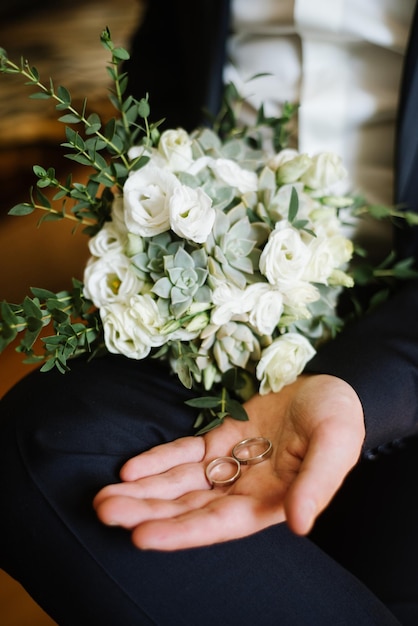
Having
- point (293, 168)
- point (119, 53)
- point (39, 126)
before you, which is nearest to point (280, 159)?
point (293, 168)

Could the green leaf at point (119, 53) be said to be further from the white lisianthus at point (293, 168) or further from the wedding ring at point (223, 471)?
the wedding ring at point (223, 471)

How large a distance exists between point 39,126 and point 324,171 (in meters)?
2.33

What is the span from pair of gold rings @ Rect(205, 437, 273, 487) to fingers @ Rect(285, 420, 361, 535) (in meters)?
0.11

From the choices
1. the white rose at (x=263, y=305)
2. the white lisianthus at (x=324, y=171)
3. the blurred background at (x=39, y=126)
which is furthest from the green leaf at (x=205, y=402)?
the blurred background at (x=39, y=126)

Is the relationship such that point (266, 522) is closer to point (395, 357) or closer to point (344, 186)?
point (395, 357)

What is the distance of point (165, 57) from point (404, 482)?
936 millimetres

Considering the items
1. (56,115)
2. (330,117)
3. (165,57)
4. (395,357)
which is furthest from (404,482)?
(56,115)

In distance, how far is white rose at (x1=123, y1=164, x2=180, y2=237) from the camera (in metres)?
0.74

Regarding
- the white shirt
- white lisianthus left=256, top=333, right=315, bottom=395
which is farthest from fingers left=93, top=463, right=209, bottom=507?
the white shirt

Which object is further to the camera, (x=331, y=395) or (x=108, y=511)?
(x=331, y=395)

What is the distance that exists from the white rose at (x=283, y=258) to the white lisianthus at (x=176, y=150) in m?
0.15

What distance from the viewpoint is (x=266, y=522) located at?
628mm

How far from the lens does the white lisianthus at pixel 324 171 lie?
86cm

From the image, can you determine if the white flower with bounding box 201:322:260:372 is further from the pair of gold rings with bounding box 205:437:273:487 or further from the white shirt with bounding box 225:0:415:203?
the white shirt with bounding box 225:0:415:203
